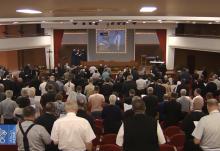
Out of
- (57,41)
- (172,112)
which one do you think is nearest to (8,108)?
(172,112)

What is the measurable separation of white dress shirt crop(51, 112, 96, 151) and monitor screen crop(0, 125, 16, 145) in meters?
1.59

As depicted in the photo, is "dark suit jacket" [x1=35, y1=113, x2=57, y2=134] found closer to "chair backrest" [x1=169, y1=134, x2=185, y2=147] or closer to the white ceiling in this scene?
the white ceiling

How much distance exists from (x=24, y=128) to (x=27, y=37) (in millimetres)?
19928

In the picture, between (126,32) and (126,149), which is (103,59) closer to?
(126,32)

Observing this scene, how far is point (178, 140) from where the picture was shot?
7.66 m

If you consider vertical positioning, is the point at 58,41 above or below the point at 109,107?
above

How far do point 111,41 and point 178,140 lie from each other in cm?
2058

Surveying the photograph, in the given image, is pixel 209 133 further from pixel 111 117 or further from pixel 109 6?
pixel 109 6

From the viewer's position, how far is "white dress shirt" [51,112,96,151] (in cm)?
524

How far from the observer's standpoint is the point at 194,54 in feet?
91.2

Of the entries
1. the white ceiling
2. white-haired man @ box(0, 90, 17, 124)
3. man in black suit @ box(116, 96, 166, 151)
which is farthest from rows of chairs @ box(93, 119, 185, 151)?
the white ceiling

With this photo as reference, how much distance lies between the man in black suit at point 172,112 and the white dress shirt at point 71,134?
15.0ft

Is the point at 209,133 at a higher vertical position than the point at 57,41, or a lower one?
lower

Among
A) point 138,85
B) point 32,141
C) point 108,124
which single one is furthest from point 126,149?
point 138,85
